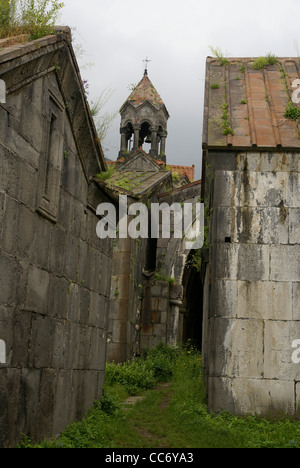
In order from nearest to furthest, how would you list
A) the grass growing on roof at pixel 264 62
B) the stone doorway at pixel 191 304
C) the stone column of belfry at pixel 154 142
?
the grass growing on roof at pixel 264 62 < the stone doorway at pixel 191 304 < the stone column of belfry at pixel 154 142

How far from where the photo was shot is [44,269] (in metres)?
7.03

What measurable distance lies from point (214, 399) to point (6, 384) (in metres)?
3.57

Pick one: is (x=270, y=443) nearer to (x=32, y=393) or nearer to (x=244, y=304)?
(x=244, y=304)

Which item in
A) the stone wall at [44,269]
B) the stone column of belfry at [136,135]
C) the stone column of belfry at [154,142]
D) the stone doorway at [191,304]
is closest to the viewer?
the stone wall at [44,269]

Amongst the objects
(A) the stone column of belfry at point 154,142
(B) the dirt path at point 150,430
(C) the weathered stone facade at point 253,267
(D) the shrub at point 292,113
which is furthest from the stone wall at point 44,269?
(A) the stone column of belfry at point 154,142

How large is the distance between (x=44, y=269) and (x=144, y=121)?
23094 millimetres

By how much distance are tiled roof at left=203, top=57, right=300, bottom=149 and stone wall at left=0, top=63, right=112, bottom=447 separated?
2.26 meters

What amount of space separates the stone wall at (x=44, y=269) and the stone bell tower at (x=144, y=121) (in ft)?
67.7

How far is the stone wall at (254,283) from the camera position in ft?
27.4

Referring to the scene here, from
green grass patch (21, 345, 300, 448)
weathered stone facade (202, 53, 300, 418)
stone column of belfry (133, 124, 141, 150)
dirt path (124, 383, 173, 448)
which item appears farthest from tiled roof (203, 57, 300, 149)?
stone column of belfry (133, 124, 141, 150)

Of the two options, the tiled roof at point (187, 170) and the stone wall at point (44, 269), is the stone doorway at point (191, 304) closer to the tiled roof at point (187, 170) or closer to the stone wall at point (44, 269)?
the stone wall at point (44, 269)

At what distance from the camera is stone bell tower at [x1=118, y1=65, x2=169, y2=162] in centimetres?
2925

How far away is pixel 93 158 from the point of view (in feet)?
29.3

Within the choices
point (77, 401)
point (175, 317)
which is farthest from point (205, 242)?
point (175, 317)
